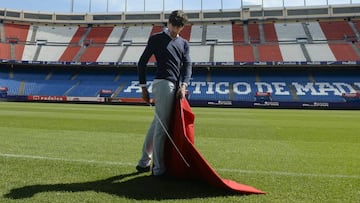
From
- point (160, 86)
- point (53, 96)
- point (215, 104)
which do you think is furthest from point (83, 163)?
point (53, 96)

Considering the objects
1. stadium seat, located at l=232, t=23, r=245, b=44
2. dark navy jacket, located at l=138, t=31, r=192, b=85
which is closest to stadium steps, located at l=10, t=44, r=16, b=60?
stadium seat, located at l=232, t=23, r=245, b=44

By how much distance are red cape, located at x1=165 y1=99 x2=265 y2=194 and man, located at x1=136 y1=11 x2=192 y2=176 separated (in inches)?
4.2

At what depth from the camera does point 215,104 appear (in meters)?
36.6

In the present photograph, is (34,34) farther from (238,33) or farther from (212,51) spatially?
(238,33)

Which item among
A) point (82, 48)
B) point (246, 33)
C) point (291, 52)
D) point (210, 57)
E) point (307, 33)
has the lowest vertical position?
point (210, 57)

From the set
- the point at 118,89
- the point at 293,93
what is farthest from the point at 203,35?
the point at 293,93

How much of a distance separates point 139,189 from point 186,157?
0.69m

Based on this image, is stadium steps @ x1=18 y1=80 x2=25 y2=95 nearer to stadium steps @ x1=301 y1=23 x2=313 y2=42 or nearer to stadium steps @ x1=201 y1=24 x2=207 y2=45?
stadium steps @ x1=201 y1=24 x2=207 y2=45

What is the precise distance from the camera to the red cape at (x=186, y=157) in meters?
4.01

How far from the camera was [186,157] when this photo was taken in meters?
4.21

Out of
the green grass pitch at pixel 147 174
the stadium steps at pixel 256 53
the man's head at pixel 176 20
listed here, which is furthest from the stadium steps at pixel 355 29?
the man's head at pixel 176 20

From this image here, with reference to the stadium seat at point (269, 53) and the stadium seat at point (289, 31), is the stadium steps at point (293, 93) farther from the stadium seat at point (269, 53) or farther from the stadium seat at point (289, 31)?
the stadium seat at point (289, 31)

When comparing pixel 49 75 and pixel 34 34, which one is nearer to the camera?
pixel 49 75

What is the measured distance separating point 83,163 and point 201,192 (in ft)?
7.43
